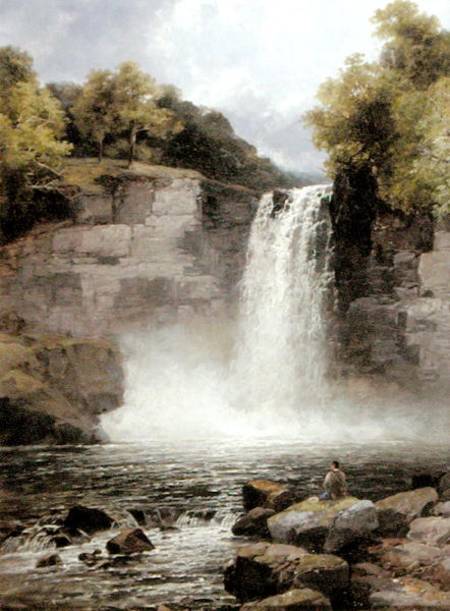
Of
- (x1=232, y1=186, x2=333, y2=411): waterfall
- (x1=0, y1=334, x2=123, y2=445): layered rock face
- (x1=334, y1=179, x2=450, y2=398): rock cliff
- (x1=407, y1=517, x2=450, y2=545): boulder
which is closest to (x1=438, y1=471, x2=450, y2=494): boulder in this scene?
(x1=407, y1=517, x2=450, y2=545): boulder

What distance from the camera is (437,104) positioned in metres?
22.5

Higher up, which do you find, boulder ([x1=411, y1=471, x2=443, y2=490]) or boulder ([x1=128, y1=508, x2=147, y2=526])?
boulder ([x1=411, y1=471, x2=443, y2=490])

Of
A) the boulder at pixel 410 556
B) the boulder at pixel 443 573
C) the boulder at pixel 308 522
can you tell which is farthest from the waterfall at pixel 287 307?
the boulder at pixel 443 573

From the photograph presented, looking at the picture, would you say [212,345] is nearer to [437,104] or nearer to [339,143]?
[339,143]

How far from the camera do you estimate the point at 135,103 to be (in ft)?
99.5

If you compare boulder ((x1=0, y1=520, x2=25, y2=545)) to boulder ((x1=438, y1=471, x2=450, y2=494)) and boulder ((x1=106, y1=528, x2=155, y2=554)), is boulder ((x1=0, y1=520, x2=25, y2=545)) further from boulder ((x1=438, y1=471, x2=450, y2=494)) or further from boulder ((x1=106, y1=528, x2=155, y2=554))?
boulder ((x1=438, y1=471, x2=450, y2=494))

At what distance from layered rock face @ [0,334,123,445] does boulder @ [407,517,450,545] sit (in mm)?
12745

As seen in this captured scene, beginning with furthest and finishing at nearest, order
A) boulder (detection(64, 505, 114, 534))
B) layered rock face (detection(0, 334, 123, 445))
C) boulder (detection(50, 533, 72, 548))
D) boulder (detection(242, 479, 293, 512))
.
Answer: layered rock face (detection(0, 334, 123, 445)) → boulder (detection(242, 479, 293, 512)) → boulder (detection(64, 505, 114, 534)) → boulder (detection(50, 533, 72, 548))

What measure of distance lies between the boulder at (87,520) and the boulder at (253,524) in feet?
5.96

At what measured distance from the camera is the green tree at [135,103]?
29547 millimetres

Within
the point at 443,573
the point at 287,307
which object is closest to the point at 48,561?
the point at 443,573

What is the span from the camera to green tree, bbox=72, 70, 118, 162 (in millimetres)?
29719

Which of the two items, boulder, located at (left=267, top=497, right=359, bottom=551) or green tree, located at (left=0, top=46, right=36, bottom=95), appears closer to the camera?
boulder, located at (left=267, top=497, right=359, bottom=551)

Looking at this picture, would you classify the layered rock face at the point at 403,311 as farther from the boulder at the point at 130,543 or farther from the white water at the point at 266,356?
the boulder at the point at 130,543
